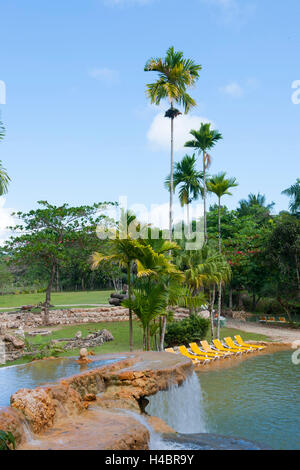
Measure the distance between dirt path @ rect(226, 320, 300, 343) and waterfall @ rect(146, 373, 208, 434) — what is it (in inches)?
524

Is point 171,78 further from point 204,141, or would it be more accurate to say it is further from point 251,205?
point 251,205

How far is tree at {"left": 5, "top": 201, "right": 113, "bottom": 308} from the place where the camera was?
81.7ft

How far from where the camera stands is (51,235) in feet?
83.5

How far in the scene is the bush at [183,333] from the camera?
1908 centimetres

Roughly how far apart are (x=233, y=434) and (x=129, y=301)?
5.53 metres

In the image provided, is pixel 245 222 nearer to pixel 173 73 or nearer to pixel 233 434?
pixel 173 73

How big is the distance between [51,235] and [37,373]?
16.9 m

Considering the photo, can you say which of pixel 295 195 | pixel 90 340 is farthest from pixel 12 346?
pixel 295 195

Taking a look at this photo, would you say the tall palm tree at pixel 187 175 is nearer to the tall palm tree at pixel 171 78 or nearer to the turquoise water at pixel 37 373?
the tall palm tree at pixel 171 78

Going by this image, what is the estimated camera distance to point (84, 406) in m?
6.95

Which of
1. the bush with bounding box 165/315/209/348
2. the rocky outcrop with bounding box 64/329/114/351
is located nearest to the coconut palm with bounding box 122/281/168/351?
the rocky outcrop with bounding box 64/329/114/351
